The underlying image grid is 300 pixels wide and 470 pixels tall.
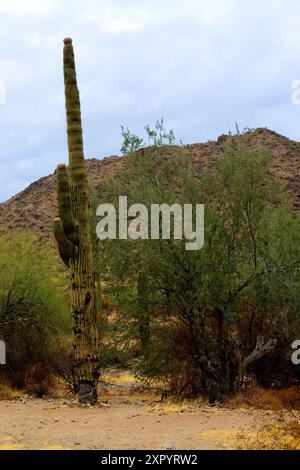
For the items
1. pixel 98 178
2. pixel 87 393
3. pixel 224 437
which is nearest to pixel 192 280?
pixel 87 393

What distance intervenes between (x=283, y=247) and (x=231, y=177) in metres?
2.08

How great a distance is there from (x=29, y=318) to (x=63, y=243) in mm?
5257

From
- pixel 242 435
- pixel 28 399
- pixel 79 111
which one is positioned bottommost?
pixel 28 399

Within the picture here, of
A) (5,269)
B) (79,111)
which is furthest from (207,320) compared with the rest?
(5,269)

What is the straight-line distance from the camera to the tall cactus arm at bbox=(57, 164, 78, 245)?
45.4 ft

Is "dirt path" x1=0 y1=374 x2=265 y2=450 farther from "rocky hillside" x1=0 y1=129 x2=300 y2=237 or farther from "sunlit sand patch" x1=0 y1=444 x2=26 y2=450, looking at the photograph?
"rocky hillside" x1=0 y1=129 x2=300 y2=237

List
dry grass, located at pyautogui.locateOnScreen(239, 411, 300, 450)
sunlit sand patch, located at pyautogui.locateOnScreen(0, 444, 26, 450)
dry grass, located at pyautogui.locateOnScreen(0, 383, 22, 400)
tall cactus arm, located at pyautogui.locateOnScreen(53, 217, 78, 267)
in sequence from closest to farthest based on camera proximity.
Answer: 1. dry grass, located at pyautogui.locateOnScreen(239, 411, 300, 450)
2. sunlit sand patch, located at pyautogui.locateOnScreen(0, 444, 26, 450)
3. tall cactus arm, located at pyautogui.locateOnScreen(53, 217, 78, 267)
4. dry grass, located at pyautogui.locateOnScreen(0, 383, 22, 400)

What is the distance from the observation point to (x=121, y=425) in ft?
37.1

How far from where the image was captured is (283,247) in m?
15.9

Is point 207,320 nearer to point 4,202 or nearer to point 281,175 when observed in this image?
point 281,175

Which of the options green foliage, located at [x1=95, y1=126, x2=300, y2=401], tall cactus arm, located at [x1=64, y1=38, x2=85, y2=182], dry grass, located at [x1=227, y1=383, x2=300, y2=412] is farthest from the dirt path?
tall cactus arm, located at [x1=64, y1=38, x2=85, y2=182]

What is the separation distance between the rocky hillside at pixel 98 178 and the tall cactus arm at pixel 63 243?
34.3m

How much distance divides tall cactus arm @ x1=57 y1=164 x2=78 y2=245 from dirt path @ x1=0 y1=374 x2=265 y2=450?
3.50m

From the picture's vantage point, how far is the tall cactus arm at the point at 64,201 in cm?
1384
